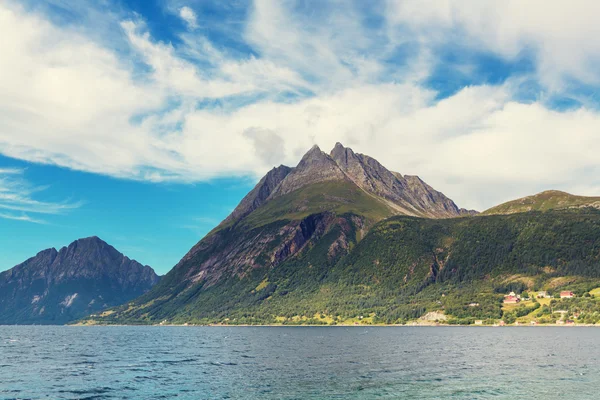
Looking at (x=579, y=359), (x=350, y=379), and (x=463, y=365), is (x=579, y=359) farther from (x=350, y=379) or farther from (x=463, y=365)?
(x=350, y=379)

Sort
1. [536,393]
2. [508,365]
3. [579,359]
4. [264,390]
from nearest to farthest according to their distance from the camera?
[536,393]
[264,390]
[508,365]
[579,359]

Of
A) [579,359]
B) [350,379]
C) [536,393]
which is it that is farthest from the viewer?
[579,359]

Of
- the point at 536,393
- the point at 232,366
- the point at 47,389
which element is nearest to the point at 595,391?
the point at 536,393

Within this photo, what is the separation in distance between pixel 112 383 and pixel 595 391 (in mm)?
88782

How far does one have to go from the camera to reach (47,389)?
8781cm

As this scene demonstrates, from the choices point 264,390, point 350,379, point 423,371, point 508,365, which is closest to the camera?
point 264,390

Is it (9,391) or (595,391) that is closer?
(595,391)

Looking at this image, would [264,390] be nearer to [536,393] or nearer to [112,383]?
[112,383]

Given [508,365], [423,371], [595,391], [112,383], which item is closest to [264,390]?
[112,383]

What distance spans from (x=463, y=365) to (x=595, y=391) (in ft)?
128

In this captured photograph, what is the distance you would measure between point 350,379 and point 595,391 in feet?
140

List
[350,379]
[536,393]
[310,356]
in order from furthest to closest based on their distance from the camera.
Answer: [310,356], [350,379], [536,393]

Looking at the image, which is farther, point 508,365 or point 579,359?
point 579,359

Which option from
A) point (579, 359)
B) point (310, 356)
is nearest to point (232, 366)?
point (310, 356)
